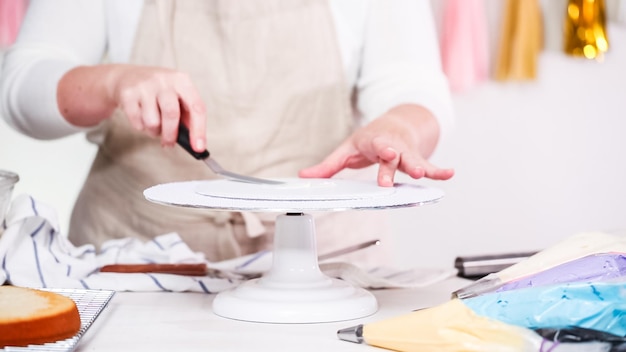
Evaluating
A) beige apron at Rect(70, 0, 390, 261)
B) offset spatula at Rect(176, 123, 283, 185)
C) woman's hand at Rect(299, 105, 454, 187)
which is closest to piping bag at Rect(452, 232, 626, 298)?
woman's hand at Rect(299, 105, 454, 187)

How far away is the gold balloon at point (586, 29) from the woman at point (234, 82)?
1.11 m

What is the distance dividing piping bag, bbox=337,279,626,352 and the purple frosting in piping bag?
0.04 m

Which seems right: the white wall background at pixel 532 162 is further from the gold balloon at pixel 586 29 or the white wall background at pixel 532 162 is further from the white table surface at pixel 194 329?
the white table surface at pixel 194 329

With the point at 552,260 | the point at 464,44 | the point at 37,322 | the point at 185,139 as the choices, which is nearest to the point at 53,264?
the point at 185,139

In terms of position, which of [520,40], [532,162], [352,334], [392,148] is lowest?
[532,162]

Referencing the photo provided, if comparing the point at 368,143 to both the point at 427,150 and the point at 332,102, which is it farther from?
the point at 332,102

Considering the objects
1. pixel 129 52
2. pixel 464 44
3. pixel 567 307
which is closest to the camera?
pixel 567 307

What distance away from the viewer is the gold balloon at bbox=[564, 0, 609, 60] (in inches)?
88.0

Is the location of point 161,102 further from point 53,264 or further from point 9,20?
point 9,20

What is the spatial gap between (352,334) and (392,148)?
0.86 ft

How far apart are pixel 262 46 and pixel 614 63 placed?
1344mm

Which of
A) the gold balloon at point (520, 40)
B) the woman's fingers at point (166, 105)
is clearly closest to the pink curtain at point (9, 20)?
the gold balloon at point (520, 40)

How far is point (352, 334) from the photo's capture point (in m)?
0.64

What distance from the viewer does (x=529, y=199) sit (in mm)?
2385
